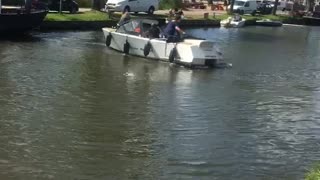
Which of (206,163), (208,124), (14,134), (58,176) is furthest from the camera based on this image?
(208,124)

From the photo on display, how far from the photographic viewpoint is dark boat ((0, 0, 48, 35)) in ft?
98.3

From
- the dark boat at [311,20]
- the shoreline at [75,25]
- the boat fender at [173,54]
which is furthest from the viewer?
the dark boat at [311,20]

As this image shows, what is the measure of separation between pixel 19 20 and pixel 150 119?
18.2 metres

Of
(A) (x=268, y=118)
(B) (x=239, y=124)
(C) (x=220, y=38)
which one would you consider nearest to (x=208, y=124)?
(B) (x=239, y=124)

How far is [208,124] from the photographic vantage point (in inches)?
558

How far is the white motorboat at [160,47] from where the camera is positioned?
896 inches

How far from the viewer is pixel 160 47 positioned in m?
24.1

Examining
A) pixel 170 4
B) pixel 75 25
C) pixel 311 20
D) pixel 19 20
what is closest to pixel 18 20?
pixel 19 20

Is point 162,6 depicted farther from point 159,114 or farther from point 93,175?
point 93,175

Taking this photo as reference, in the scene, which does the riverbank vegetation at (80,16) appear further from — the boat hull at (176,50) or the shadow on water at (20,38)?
the boat hull at (176,50)

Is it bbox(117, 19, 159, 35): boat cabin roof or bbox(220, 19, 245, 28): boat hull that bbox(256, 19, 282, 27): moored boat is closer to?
bbox(220, 19, 245, 28): boat hull

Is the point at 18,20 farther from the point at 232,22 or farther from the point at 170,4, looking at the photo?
the point at 170,4

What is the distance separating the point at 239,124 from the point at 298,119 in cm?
177

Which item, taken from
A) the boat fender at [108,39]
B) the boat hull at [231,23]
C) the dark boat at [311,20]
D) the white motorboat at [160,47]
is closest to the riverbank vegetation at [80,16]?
the boat fender at [108,39]
